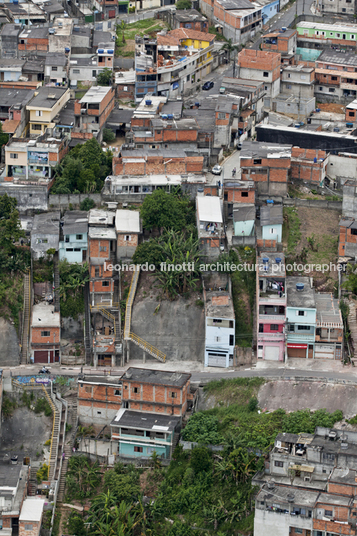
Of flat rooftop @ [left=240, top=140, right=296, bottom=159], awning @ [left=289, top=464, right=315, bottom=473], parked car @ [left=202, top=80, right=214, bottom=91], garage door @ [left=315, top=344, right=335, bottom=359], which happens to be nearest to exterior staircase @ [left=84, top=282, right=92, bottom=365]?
flat rooftop @ [left=240, top=140, right=296, bottom=159]

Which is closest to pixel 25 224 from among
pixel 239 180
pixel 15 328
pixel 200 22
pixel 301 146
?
pixel 15 328

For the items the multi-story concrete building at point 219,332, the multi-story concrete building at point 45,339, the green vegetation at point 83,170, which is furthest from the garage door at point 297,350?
the green vegetation at point 83,170

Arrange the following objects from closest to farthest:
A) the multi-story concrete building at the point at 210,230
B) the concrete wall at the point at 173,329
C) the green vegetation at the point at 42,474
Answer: the green vegetation at the point at 42,474 < the concrete wall at the point at 173,329 < the multi-story concrete building at the point at 210,230

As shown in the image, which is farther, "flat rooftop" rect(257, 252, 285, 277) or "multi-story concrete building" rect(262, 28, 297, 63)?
"multi-story concrete building" rect(262, 28, 297, 63)

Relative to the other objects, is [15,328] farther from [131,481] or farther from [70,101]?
[70,101]

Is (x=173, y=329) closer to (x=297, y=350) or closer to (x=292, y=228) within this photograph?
(x=297, y=350)

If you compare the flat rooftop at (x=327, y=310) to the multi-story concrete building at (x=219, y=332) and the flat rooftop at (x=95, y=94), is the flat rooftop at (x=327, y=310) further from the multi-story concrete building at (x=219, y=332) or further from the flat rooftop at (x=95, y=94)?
the flat rooftop at (x=95, y=94)

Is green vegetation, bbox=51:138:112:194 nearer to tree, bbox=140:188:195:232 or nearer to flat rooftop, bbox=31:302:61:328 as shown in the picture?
tree, bbox=140:188:195:232
